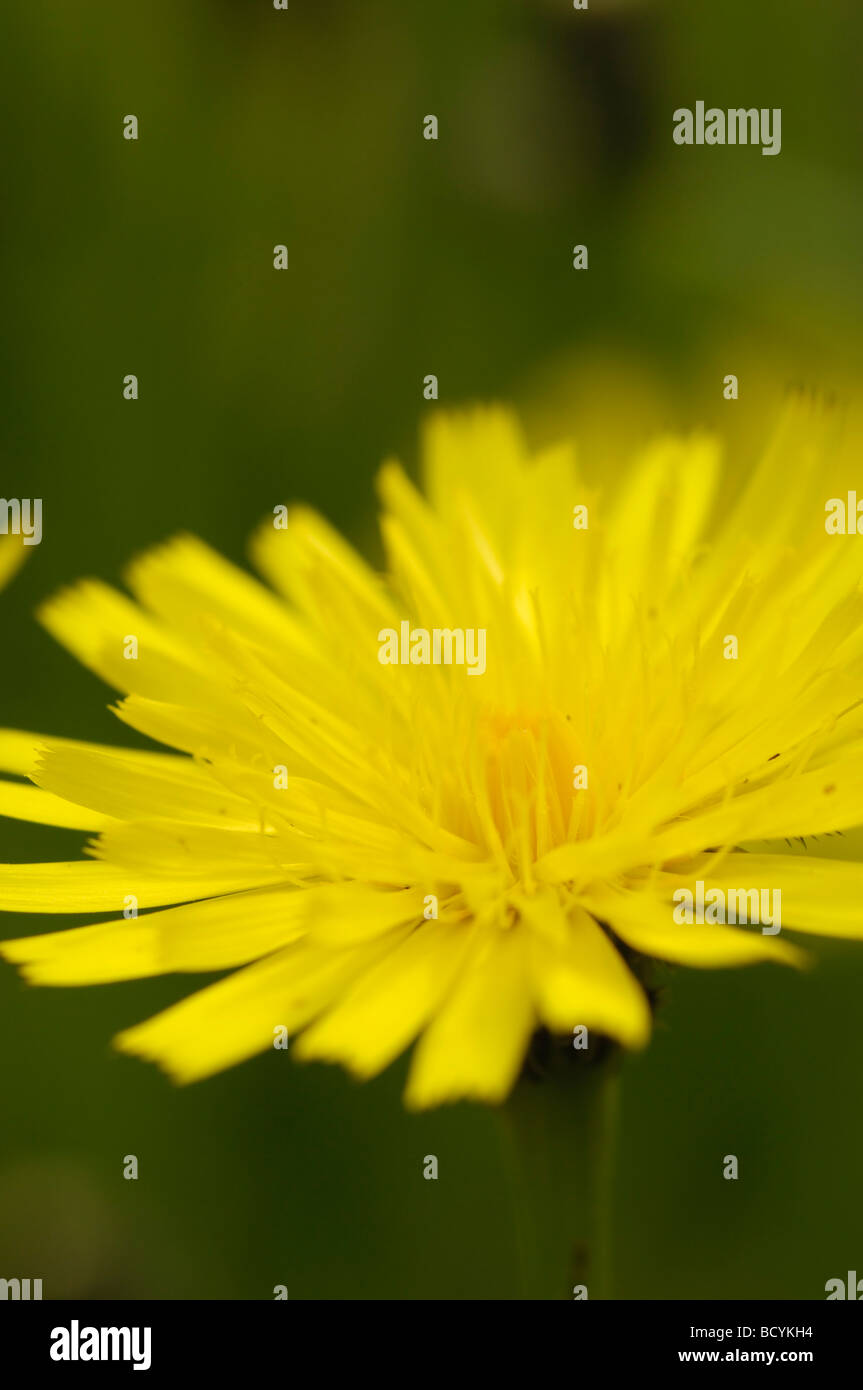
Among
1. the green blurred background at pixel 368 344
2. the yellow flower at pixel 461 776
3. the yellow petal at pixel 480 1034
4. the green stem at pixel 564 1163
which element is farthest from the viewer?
the green blurred background at pixel 368 344

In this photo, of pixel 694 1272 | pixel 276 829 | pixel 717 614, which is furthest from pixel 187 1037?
pixel 694 1272

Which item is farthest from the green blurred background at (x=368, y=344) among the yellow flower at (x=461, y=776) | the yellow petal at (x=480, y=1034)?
the yellow petal at (x=480, y=1034)

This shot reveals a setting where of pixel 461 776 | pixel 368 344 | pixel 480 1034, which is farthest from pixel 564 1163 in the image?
pixel 368 344

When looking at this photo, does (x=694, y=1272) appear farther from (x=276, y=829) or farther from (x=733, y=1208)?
(x=276, y=829)

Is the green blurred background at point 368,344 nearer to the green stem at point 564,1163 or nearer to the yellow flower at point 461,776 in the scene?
the yellow flower at point 461,776

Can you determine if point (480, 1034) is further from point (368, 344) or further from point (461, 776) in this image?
point (368, 344)

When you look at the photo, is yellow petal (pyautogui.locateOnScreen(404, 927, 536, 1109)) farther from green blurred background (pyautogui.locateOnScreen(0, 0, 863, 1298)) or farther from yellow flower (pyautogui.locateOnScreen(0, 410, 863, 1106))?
green blurred background (pyautogui.locateOnScreen(0, 0, 863, 1298))
